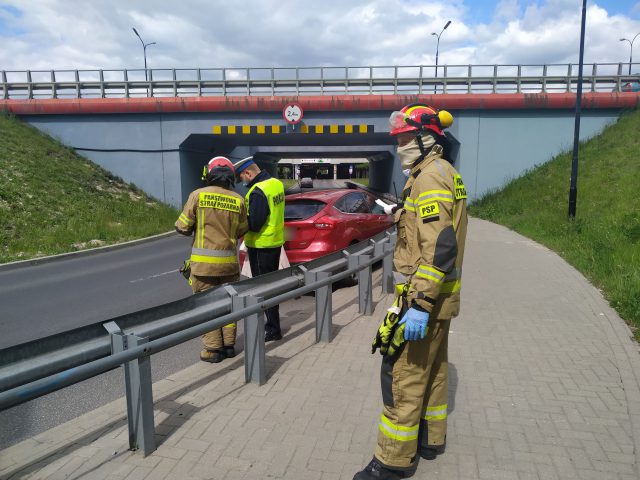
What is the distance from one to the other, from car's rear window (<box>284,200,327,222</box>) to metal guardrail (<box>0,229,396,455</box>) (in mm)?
2699

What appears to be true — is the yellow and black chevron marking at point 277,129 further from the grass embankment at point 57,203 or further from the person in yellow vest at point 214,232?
the person in yellow vest at point 214,232

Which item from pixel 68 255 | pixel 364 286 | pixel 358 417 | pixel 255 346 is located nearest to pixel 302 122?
pixel 68 255

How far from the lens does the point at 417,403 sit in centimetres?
273

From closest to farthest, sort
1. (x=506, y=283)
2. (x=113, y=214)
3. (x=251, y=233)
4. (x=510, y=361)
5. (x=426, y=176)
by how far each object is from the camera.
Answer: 1. (x=426, y=176)
2. (x=510, y=361)
3. (x=251, y=233)
4. (x=506, y=283)
5. (x=113, y=214)

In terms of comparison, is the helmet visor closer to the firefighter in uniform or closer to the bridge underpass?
the firefighter in uniform

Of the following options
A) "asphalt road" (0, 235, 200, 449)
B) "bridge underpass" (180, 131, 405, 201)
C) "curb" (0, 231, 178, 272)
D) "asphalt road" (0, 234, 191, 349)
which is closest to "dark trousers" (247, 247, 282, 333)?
"asphalt road" (0, 235, 200, 449)

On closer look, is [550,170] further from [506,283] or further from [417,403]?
[417,403]

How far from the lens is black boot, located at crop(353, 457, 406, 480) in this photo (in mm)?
2678

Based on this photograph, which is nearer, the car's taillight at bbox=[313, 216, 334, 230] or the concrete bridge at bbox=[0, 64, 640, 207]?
the car's taillight at bbox=[313, 216, 334, 230]

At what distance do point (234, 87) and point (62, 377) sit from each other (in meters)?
19.1

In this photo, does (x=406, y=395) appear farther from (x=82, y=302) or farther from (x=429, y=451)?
(x=82, y=302)

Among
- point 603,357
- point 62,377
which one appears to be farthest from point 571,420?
point 62,377

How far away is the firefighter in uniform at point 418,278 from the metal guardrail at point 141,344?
1.32 meters

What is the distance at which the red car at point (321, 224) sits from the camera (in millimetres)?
7516
